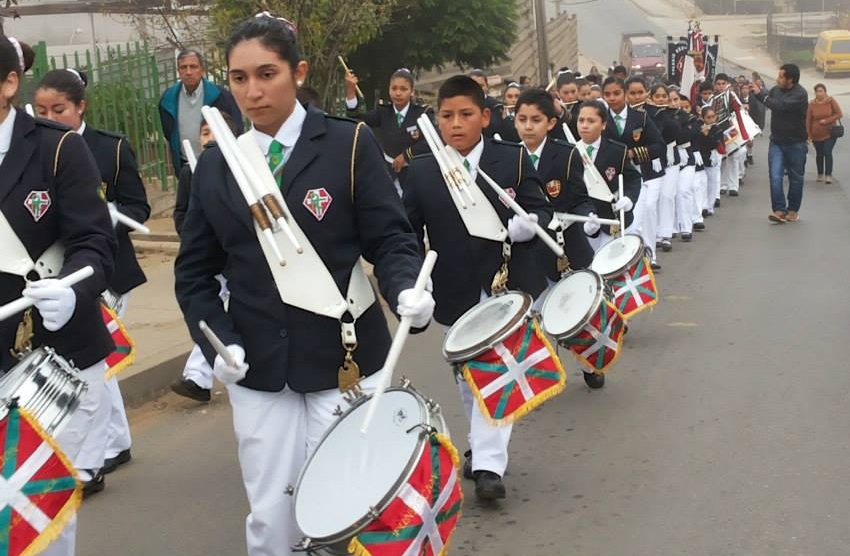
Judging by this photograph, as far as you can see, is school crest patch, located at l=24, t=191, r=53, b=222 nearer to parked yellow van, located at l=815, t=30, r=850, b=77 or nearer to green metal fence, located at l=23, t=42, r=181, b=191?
green metal fence, located at l=23, t=42, r=181, b=191

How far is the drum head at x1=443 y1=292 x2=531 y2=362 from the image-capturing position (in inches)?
213

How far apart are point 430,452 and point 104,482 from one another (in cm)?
324

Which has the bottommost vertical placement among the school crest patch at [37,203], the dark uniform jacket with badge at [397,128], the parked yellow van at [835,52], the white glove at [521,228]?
A: the parked yellow van at [835,52]

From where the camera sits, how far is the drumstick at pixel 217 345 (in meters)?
3.74

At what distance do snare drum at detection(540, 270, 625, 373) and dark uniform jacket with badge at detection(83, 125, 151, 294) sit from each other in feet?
7.02

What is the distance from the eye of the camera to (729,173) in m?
22.5

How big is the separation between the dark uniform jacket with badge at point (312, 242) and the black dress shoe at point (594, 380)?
13.8 feet

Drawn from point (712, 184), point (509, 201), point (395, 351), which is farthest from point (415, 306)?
point (712, 184)

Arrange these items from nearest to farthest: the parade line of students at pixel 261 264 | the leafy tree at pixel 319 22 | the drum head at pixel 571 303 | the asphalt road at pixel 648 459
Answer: the parade line of students at pixel 261 264 → the asphalt road at pixel 648 459 → the drum head at pixel 571 303 → the leafy tree at pixel 319 22

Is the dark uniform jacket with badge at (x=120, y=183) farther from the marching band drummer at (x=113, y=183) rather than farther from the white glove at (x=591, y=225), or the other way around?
the white glove at (x=591, y=225)

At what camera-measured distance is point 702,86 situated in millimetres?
23422

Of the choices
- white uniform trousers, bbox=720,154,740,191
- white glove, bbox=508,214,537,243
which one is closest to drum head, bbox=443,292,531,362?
white glove, bbox=508,214,537,243

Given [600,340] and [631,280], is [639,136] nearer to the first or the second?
[631,280]

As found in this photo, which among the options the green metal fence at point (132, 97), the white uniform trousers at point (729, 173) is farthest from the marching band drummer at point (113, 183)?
the white uniform trousers at point (729, 173)
